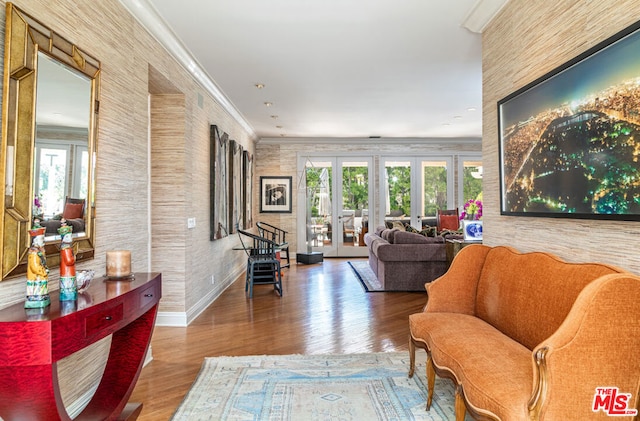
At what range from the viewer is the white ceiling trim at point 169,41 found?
110 inches

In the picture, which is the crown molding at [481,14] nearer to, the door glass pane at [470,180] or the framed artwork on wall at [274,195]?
the framed artwork on wall at [274,195]

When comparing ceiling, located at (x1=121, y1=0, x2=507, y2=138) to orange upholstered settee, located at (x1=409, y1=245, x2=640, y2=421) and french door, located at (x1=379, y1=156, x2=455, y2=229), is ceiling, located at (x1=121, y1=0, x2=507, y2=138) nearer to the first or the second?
orange upholstered settee, located at (x1=409, y1=245, x2=640, y2=421)

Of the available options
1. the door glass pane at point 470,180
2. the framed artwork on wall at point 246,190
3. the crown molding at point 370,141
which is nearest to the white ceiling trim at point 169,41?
the framed artwork on wall at point 246,190

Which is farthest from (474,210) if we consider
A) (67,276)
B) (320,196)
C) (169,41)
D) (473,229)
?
(320,196)

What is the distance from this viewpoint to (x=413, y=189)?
8789 millimetres

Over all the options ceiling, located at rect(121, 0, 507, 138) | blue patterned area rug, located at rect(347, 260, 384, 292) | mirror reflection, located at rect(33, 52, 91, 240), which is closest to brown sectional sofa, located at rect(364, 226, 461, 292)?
A: blue patterned area rug, located at rect(347, 260, 384, 292)

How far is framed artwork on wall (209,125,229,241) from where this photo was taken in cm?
477

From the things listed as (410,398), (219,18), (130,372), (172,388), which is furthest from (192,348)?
(219,18)

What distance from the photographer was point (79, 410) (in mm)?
2188

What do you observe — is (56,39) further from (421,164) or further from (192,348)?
(421,164)

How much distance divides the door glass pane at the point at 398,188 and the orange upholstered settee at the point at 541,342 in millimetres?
6394

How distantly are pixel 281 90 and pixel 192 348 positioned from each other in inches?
130

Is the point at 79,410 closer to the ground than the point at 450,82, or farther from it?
closer to the ground

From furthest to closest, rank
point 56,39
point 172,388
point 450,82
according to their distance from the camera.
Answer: point 450,82 → point 172,388 → point 56,39
